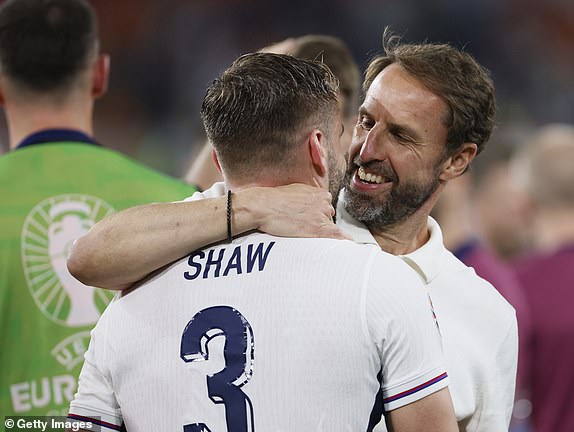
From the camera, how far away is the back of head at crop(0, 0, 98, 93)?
3521mm

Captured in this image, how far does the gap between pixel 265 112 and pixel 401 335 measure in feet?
1.93

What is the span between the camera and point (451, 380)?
2.56m

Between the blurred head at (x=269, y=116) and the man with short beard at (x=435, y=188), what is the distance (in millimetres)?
523

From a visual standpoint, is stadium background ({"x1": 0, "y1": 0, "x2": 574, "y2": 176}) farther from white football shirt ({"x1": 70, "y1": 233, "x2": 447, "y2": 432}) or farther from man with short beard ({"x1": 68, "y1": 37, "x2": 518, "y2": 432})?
white football shirt ({"x1": 70, "y1": 233, "x2": 447, "y2": 432})

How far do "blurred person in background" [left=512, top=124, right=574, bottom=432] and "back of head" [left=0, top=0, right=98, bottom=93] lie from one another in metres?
2.56

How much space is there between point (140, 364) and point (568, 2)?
11921 mm

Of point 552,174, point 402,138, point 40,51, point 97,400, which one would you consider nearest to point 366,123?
point 402,138

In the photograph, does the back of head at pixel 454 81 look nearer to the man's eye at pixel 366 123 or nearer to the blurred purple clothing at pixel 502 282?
the man's eye at pixel 366 123

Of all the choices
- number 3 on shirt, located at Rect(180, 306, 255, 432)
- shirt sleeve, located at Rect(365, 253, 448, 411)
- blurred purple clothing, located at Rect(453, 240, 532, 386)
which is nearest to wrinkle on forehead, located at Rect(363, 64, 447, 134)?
shirt sleeve, located at Rect(365, 253, 448, 411)

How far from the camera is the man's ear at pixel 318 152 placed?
87.9 inches

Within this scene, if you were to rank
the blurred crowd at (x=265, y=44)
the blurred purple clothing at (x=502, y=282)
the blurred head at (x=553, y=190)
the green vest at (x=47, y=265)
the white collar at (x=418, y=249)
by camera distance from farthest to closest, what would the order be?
the blurred crowd at (x=265, y=44) → the blurred head at (x=553, y=190) → the blurred purple clothing at (x=502, y=282) → the green vest at (x=47, y=265) → the white collar at (x=418, y=249)

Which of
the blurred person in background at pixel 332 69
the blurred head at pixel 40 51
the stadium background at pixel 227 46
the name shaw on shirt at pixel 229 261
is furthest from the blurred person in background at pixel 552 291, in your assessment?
the stadium background at pixel 227 46

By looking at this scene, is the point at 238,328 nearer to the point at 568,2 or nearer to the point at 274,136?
the point at 274,136

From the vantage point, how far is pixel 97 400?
230 centimetres
